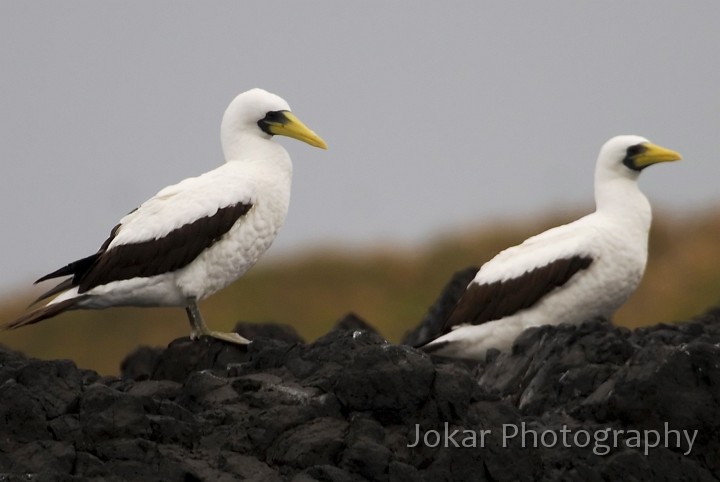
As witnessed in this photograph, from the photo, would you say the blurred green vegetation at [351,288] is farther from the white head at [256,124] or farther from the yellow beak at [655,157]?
the white head at [256,124]

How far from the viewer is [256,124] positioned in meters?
16.4

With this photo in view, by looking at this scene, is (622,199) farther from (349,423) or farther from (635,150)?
(349,423)

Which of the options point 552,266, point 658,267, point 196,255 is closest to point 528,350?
point 552,266

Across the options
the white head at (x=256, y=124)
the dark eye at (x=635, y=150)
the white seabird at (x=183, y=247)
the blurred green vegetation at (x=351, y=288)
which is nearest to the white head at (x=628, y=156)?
the dark eye at (x=635, y=150)

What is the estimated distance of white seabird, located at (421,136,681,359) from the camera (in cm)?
1587

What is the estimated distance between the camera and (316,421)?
36.1 ft

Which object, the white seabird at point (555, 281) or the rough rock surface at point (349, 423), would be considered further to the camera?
the white seabird at point (555, 281)

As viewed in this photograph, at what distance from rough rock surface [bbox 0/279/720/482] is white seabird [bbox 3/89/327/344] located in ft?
9.64

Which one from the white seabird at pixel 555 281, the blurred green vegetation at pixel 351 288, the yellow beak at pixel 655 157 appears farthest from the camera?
the blurred green vegetation at pixel 351 288

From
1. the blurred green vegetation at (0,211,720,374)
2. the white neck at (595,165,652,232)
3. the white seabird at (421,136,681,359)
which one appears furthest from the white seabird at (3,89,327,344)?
the blurred green vegetation at (0,211,720,374)

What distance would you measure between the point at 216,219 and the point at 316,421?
14.6 feet

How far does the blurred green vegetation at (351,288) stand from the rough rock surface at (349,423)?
18.8m

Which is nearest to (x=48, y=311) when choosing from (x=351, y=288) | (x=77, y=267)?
(x=77, y=267)

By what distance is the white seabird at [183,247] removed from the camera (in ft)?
49.9
